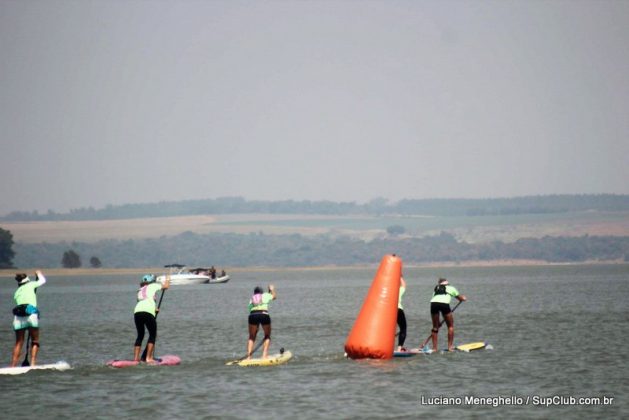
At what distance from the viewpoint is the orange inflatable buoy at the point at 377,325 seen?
2789 centimetres

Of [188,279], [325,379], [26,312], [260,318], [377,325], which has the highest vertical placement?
[26,312]

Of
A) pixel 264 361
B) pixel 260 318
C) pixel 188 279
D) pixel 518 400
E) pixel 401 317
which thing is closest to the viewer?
pixel 518 400

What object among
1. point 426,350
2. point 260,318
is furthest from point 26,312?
point 426,350

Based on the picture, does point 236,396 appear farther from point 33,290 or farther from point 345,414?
point 33,290

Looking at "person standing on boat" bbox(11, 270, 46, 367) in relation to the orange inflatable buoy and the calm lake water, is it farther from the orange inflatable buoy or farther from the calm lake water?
the orange inflatable buoy

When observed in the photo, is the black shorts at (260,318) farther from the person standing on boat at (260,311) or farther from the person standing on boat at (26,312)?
the person standing on boat at (26,312)

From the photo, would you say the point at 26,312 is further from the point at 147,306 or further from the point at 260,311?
the point at 260,311

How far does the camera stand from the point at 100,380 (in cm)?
2630

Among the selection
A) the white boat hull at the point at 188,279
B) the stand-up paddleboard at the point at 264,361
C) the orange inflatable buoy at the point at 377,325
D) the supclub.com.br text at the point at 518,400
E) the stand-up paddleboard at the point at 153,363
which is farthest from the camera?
the white boat hull at the point at 188,279

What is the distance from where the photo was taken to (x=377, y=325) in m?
27.9

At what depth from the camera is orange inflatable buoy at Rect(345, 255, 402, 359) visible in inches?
1098

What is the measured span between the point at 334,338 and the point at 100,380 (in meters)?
13.9

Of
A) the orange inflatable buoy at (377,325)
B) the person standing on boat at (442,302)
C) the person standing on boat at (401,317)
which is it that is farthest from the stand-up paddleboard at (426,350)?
the orange inflatable buoy at (377,325)

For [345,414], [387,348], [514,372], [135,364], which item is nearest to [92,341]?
[135,364]
